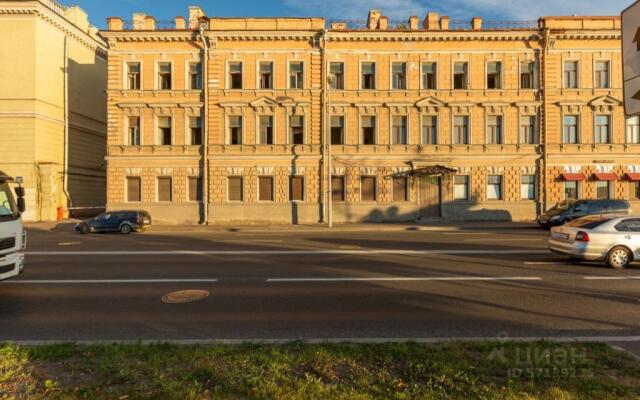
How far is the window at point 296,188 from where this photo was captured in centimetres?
2658

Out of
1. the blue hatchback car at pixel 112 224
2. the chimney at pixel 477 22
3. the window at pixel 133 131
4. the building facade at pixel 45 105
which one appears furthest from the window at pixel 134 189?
the chimney at pixel 477 22

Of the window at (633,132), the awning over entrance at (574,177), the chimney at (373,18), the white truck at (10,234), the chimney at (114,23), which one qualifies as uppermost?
the chimney at (373,18)

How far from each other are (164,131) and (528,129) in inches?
1016

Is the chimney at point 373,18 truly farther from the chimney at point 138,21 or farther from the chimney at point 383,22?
the chimney at point 138,21

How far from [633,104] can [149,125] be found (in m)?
28.1

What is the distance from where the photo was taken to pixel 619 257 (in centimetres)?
987

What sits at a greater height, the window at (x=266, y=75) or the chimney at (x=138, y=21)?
the chimney at (x=138, y=21)

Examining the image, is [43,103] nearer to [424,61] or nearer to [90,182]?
[90,182]

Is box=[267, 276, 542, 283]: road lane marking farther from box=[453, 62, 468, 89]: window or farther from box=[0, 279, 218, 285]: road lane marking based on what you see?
box=[453, 62, 468, 89]: window

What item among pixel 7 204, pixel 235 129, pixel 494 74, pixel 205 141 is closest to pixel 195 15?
pixel 235 129

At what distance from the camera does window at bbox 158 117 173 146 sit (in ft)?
88.5

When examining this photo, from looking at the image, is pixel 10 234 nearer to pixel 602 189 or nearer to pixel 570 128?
pixel 570 128

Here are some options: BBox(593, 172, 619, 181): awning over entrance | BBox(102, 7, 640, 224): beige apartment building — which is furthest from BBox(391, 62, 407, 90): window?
BBox(593, 172, 619, 181): awning over entrance

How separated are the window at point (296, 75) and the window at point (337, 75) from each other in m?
2.08
